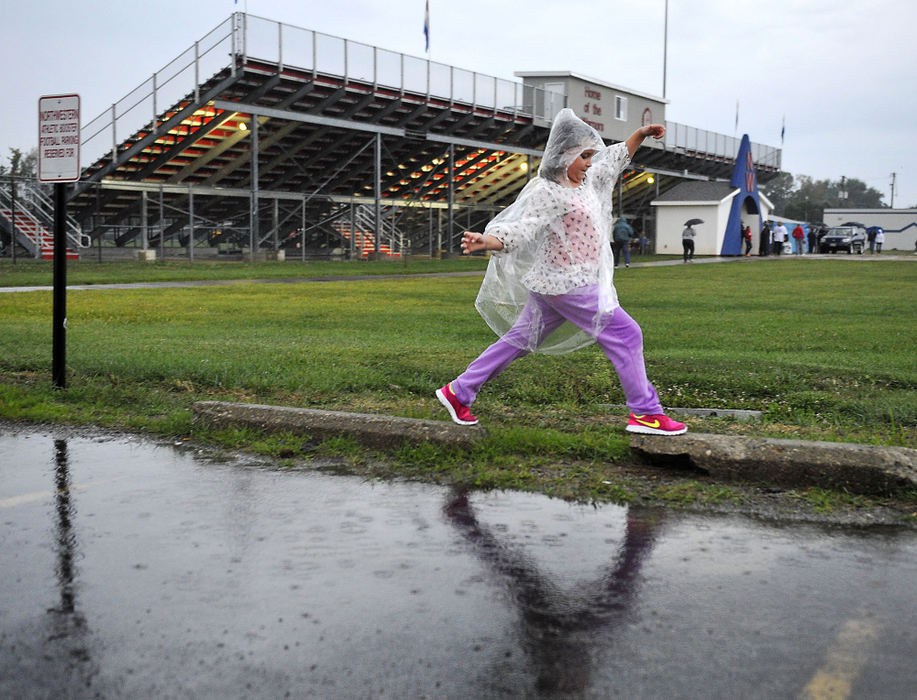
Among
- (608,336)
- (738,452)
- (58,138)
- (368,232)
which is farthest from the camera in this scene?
(368,232)

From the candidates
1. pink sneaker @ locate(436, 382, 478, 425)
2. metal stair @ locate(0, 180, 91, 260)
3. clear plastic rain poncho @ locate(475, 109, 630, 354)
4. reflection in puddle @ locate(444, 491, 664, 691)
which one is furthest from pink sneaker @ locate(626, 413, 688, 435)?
metal stair @ locate(0, 180, 91, 260)

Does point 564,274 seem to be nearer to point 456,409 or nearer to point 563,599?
point 456,409

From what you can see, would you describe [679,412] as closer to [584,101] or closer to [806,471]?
[806,471]

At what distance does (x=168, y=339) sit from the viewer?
10984 millimetres

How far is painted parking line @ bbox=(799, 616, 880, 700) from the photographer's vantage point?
2.76 m

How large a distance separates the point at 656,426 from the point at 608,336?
0.59m

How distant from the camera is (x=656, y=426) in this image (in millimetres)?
5727

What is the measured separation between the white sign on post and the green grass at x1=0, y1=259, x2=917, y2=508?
1.68 m

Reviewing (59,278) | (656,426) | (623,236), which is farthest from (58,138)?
(623,236)

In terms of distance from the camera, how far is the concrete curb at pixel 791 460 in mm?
4895

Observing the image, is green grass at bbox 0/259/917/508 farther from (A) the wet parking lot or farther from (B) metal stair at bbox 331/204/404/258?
(B) metal stair at bbox 331/204/404/258

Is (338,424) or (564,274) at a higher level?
(564,274)

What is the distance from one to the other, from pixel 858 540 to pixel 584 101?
46.4 m

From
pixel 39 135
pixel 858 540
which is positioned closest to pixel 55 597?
pixel 858 540
